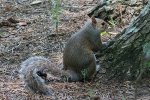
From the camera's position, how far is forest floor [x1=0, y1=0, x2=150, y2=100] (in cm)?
428

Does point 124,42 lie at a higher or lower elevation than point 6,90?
higher

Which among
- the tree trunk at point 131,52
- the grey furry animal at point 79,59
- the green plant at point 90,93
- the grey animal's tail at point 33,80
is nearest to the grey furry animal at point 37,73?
the grey animal's tail at point 33,80

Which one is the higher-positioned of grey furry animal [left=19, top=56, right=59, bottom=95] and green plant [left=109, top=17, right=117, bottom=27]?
green plant [left=109, top=17, right=117, bottom=27]

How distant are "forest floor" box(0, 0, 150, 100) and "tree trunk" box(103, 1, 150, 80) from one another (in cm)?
11

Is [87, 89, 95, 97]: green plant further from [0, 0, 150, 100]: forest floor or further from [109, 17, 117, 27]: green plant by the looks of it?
[109, 17, 117, 27]: green plant

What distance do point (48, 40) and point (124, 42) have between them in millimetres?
1520

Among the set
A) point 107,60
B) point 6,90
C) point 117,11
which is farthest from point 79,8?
point 6,90

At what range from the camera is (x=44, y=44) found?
19.2ft

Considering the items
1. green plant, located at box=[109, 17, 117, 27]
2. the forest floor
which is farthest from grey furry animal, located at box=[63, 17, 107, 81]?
green plant, located at box=[109, 17, 117, 27]

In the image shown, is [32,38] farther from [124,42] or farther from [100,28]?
[124,42]

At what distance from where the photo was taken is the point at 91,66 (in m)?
4.77

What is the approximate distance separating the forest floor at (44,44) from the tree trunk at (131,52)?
109 mm

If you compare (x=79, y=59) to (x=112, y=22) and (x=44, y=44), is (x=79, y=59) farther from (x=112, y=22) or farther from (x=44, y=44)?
(x=112, y=22)

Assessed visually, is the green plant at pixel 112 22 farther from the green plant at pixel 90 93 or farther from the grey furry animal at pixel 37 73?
the green plant at pixel 90 93
